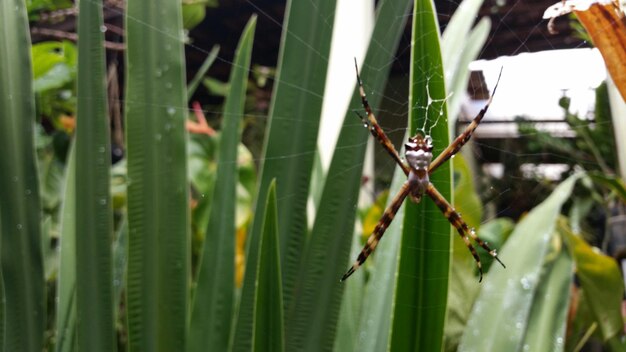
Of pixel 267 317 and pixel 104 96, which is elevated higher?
pixel 104 96

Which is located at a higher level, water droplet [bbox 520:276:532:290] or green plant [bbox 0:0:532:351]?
green plant [bbox 0:0:532:351]

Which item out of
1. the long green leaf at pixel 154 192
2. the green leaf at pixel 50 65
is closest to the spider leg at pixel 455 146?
the long green leaf at pixel 154 192

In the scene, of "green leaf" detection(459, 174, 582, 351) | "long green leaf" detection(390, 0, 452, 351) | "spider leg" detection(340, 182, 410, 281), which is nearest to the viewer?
"long green leaf" detection(390, 0, 452, 351)

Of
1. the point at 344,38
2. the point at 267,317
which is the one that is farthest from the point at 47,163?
the point at 267,317

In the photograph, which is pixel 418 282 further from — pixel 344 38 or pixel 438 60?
pixel 344 38

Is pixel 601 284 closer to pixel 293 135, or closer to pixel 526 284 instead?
pixel 526 284

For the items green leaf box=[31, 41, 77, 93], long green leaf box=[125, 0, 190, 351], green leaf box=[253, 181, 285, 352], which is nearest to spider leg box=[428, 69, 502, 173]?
green leaf box=[253, 181, 285, 352]

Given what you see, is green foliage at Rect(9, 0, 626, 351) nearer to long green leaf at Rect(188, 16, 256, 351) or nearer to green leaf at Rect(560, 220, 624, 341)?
long green leaf at Rect(188, 16, 256, 351)
